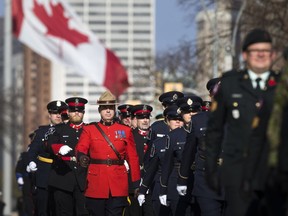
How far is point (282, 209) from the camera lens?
10734 mm

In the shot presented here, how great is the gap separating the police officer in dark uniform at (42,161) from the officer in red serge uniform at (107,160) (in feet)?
10.3

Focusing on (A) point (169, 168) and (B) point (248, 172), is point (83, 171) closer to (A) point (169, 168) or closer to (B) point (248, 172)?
(A) point (169, 168)

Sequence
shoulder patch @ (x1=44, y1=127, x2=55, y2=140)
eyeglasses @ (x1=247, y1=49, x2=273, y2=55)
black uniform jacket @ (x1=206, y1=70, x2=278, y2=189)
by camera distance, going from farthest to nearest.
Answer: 1. shoulder patch @ (x1=44, y1=127, x2=55, y2=140)
2. eyeglasses @ (x1=247, y1=49, x2=273, y2=55)
3. black uniform jacket @ (x1=206, y1=70, x2=278, y2=189)

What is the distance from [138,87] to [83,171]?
54012 millimetres

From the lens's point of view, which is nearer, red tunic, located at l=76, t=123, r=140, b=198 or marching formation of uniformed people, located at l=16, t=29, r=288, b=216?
marching formation of uniformed people, located at l=16, t=29, r=288, b=216

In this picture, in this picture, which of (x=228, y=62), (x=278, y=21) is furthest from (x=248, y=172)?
(x=228, y=62)

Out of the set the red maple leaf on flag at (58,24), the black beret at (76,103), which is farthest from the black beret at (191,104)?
the red maple leaf on flag at (58,24)

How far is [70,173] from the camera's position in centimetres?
2062

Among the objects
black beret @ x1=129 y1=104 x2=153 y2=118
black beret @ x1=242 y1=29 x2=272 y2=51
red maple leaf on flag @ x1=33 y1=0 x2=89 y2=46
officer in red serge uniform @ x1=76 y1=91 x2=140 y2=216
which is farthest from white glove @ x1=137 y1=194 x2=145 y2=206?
red maple leaf on flag @ x1=33 y1=0 x2=89 y2=46

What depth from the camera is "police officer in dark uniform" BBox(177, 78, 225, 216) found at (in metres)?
15.6

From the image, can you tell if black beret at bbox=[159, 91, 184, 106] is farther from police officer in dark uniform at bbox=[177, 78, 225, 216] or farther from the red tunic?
police officer in dark uniform at bbox=[177, 78, 225, 216]

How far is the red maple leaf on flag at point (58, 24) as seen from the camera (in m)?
40.2

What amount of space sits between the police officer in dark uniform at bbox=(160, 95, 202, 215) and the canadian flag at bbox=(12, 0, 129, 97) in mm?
20871

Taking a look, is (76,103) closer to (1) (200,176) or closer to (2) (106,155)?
(2) (106,155)
